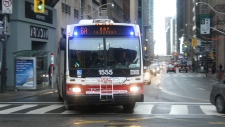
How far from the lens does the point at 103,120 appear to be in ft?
40.7

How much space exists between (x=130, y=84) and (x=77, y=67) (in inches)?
77.2

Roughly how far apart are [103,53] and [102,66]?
0.47 meters

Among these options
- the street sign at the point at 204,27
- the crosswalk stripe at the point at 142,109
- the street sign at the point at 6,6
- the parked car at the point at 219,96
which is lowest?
the crosswalk stripe at the point at 142,109

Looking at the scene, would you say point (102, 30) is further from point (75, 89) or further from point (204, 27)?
point (204, 27)

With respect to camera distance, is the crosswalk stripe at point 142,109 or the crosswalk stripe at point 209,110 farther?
the crosswalk stripe at point 142,109

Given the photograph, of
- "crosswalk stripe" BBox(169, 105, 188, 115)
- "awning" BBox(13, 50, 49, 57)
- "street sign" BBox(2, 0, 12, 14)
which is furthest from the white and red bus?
"awning" BBox(13, 50, 49, 57)

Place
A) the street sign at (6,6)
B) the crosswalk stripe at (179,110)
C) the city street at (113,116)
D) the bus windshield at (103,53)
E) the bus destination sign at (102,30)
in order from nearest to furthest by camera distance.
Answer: the city street at (113,116) → the bus windshield at (103,53) → the bus destination sign at (102,30) → the crosswalk stripe at (179,110) → the street sign at (6,6)

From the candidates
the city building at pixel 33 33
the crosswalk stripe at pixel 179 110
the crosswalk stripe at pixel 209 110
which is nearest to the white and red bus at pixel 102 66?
the crosswalk stripe at pixel 179 110

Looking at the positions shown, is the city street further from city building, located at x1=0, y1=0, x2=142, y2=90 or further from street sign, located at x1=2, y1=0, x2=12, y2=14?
street sign, located at x1=2, y1=0, x2=12, y2=14

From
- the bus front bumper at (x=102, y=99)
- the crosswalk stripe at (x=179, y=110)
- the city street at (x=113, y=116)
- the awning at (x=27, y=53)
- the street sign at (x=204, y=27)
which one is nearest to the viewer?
the city street at (x=113, y=116)

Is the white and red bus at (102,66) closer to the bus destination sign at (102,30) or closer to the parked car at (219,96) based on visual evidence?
the bus destination sign at (102,30)

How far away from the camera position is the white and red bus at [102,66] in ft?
44.5

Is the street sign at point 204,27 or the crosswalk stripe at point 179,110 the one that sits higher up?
the street sign at point 204,27

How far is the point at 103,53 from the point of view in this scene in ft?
45.0
